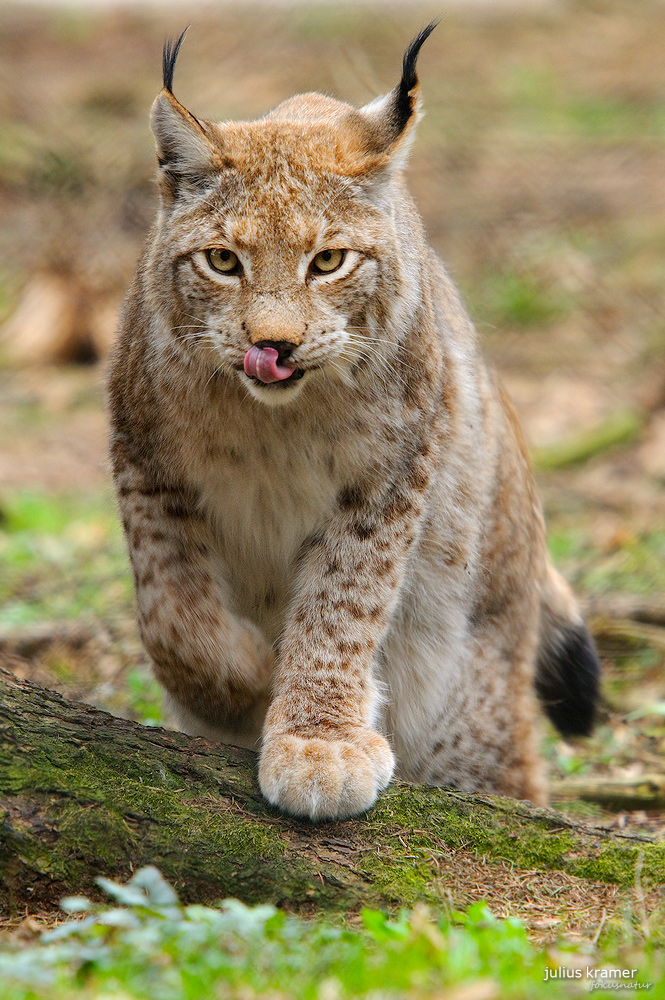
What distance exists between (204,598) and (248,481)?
1.30ft

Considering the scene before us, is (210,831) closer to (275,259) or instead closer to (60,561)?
(275,259)

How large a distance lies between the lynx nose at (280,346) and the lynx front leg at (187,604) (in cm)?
70

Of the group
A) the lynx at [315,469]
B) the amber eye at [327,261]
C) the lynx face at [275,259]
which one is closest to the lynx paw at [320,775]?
the lynx at [315,469]

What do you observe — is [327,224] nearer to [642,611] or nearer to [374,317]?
[374,317]

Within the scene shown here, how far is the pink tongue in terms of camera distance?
267cm

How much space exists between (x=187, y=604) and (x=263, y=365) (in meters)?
0.92

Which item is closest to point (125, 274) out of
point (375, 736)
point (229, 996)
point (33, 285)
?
point (33, 285)

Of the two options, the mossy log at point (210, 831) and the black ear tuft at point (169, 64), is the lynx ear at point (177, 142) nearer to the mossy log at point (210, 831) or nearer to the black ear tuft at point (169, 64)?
the black ear tuft at point (169, 64)

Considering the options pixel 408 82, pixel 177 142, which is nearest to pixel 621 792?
pixel 408 82

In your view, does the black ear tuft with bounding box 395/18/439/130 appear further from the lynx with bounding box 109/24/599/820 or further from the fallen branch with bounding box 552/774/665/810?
the fallen branch with bounding box 552/774/665/810

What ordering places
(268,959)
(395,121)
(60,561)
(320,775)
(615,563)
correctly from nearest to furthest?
(268,959)
(320,775)
(395,121)
(615,563)
(60,561)

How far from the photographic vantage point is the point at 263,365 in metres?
2.67

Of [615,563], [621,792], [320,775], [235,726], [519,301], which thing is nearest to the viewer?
[320,775]

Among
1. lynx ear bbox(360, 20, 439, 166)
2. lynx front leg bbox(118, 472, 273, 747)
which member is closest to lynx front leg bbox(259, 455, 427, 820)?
lynx front leg bbox(118, 472, 273, 747)
